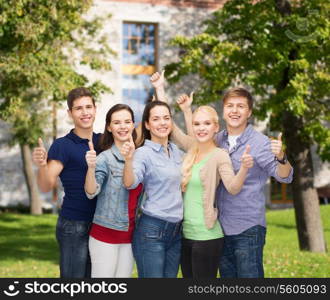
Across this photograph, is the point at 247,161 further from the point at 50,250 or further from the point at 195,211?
the point at 50,250

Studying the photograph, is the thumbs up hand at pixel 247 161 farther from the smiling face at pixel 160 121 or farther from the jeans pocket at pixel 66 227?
the jeans pocket at pixel 66 227

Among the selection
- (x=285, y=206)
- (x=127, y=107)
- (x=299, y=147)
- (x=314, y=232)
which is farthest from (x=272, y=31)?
(x=285, y=206)

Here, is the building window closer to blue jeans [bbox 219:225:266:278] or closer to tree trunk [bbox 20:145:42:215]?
tree trunk [bbox 20:145:42:215]

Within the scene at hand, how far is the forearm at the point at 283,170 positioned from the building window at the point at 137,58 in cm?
2353

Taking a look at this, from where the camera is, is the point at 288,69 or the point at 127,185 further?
the point at 288,69

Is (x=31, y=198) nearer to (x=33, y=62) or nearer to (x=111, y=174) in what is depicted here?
(x=33, y=62)

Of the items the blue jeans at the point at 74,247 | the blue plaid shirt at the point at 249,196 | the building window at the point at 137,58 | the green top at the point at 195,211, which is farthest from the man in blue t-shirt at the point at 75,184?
the building window at the point at 137,58

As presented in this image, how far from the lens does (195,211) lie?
4262 mm

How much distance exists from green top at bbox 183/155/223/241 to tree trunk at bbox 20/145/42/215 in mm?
21842

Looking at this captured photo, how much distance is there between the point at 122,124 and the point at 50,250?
16080 millimetres

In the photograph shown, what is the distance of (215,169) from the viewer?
14.0 feet

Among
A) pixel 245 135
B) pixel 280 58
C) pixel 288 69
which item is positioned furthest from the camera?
pixel 288 69

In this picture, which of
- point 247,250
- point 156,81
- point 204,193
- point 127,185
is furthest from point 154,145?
point 247,250

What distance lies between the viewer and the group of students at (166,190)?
425 centimetres
